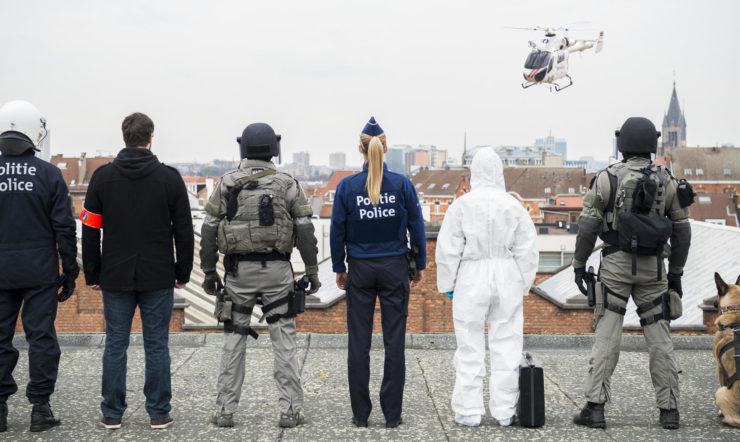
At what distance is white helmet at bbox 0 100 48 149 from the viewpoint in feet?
15.8

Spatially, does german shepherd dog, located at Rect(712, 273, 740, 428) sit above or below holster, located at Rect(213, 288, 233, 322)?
below

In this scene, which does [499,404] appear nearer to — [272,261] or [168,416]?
[272,261]

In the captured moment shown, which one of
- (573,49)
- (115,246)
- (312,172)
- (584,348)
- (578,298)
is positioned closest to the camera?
(115,246)

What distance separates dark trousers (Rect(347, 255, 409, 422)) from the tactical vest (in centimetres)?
57

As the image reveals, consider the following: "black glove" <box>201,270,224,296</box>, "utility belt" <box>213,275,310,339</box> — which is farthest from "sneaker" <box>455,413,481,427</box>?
"black glove" <box>201,270,224,296</box>

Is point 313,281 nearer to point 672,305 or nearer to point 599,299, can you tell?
point 599,299

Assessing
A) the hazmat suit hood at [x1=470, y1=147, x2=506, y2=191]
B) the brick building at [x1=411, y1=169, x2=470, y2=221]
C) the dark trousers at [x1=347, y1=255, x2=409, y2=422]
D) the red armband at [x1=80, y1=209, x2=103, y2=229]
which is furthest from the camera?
the brick building at [x1=411, y1=169, x2=470, y2=221]

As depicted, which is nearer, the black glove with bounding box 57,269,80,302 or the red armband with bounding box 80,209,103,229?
the red armband with bounding box 80,209,103,229

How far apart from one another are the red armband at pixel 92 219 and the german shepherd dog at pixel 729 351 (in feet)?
13.4

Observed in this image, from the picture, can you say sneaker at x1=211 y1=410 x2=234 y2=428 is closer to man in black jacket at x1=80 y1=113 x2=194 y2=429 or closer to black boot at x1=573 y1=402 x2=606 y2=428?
man in black jacket at x1=80 y1=113 x2=194 y2=429

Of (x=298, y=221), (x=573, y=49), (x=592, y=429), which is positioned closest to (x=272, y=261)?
(x=298, y=221)

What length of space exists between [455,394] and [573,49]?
171 feet

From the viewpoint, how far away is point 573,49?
5316 centimetres

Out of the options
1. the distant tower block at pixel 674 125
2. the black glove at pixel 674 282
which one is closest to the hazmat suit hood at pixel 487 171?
the black glove at pixel 674 282
